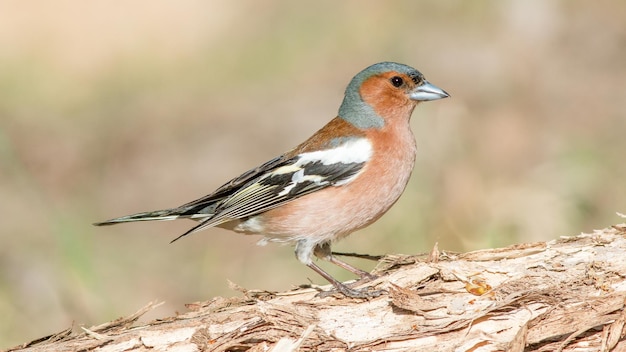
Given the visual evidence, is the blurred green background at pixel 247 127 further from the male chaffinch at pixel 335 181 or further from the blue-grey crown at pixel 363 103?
the blue-grey crown at pixel 363 103

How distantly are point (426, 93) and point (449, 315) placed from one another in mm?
1908

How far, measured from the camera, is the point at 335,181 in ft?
15.0

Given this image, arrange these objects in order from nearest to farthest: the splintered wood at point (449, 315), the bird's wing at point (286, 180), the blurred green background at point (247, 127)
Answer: the splintered wood at point (449, 315) → the bird's wing at point (286, 180) → the blurred green background at point (247, 127)

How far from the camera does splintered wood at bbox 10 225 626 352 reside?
3.28 metres

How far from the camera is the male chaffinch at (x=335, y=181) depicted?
4.52 meters

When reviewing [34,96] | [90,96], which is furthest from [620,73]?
[34,96]

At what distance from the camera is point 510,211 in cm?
600

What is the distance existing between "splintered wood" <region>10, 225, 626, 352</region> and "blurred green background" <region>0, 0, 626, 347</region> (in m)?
1.75

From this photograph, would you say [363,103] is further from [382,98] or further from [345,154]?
[345,154]

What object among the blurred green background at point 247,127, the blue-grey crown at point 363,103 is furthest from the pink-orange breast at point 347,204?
the blurred green background at point 247,127

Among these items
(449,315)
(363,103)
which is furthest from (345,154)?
(449,315)

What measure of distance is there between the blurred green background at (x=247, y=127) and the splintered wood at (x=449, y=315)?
1.75m

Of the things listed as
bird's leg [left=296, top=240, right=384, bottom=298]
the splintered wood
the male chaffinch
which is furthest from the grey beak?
the splintered wood

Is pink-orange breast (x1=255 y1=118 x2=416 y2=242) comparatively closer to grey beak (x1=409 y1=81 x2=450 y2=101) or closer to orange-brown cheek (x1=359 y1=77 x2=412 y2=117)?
orange-brown cheek (x1=359 y1=77 x2=412 y2=117)
